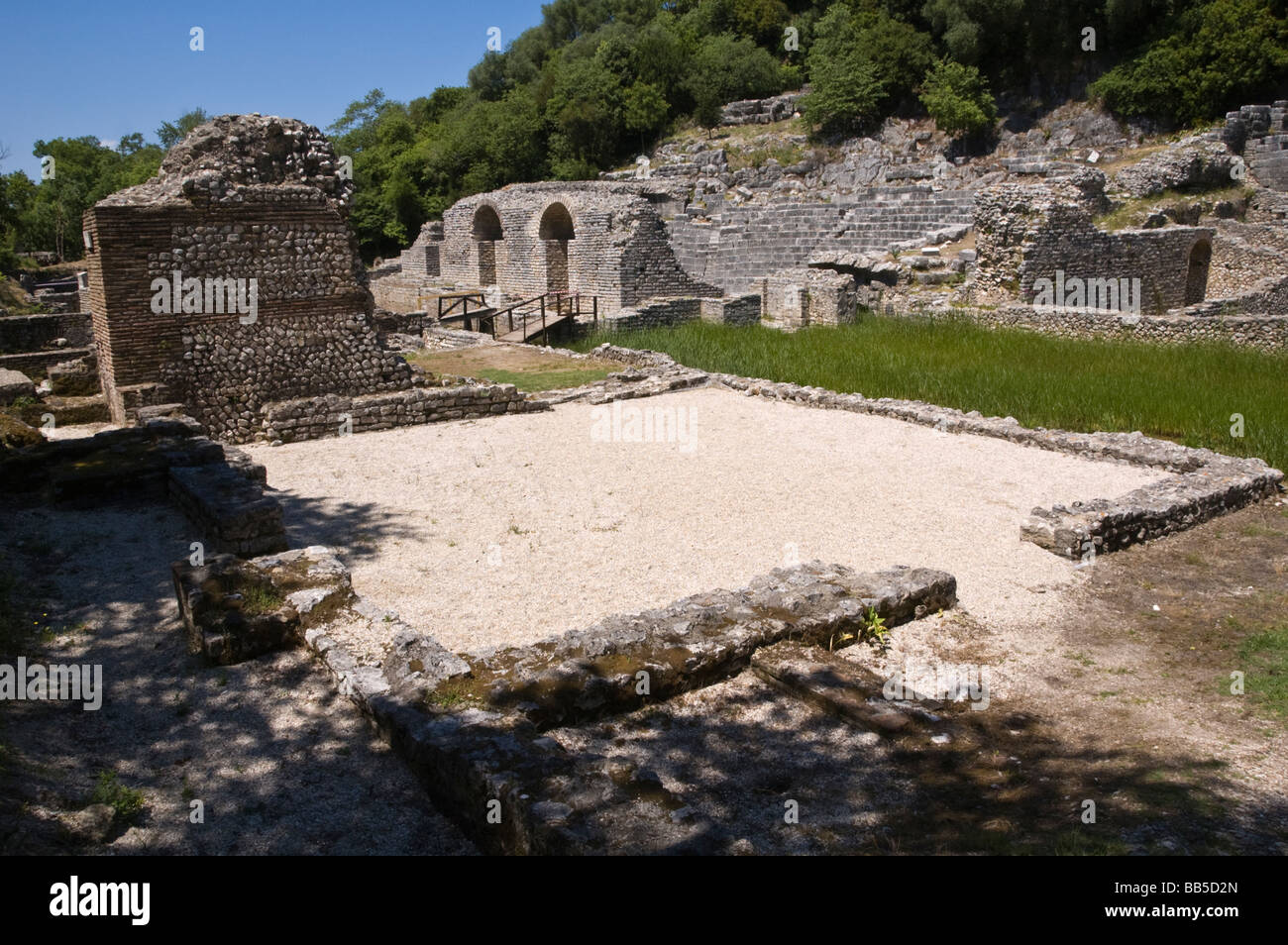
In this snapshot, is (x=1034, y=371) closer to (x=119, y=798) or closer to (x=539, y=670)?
(x=539, y=670)

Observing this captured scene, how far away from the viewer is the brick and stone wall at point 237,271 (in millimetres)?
11414

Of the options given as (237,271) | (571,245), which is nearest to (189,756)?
(237,271)

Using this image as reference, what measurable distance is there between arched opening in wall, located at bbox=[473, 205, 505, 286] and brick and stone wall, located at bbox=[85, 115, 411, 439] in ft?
62.2

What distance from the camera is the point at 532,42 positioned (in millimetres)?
59281

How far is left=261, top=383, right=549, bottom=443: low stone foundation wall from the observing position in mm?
11812

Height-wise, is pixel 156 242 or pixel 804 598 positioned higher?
pixel 156 242

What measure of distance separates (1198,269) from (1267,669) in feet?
69.8

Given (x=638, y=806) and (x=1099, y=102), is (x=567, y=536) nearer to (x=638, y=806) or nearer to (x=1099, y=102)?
(x=638, y=806)

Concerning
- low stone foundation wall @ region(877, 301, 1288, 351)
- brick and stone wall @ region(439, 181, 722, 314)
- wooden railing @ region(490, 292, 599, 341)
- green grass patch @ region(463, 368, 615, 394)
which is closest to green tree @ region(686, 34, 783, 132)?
brick and stone wall @ region(439, 181, 722, 314)

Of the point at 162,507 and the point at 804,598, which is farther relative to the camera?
the point at 162,507

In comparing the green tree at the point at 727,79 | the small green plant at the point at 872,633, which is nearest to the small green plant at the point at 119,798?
the small green plant at the point at 872,633

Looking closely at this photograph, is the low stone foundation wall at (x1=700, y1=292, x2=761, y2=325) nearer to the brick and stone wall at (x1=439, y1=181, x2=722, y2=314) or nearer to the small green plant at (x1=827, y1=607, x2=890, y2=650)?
the brick and stone wall at (x1=439, y1=181, x2=722, y2=314)
